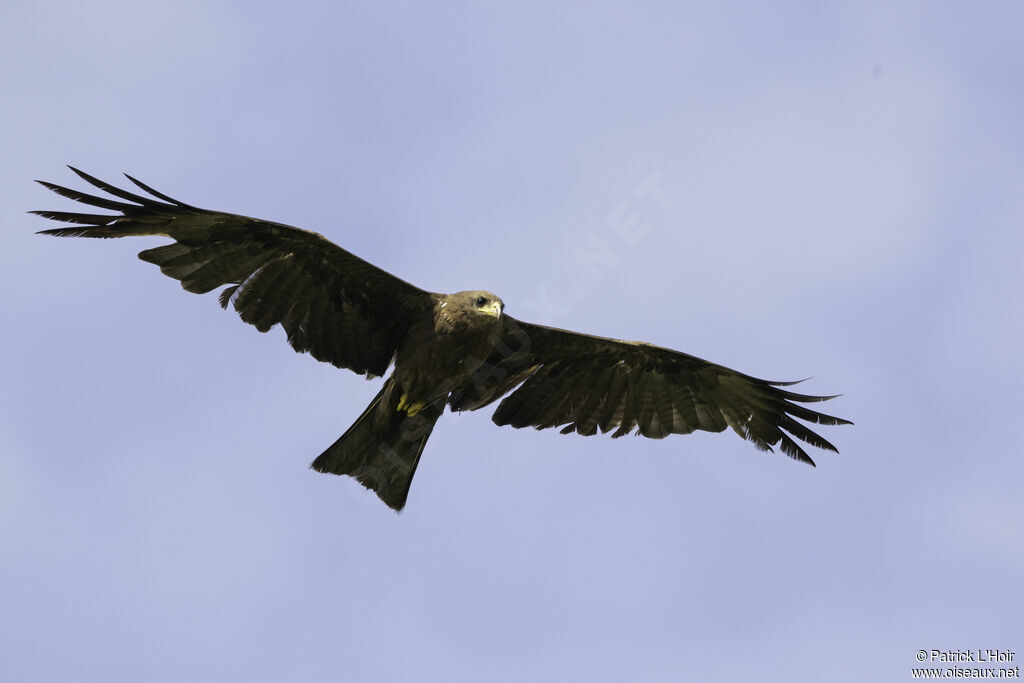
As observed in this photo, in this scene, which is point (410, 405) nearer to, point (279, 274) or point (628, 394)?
point (279, 274)

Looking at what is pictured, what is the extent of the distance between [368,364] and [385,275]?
0.91 m

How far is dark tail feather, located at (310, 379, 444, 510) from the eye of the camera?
37.9 feet

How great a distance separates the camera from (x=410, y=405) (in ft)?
38.0

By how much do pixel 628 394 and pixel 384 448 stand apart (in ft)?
8.23

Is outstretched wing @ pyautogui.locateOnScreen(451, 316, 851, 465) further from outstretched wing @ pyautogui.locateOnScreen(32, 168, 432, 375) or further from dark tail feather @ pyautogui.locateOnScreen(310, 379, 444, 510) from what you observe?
outstretched wing @ pyautogui.locateOnScreen(32, 168, 432, 375)

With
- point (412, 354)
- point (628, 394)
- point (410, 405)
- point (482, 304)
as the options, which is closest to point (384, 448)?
point (410, 405)

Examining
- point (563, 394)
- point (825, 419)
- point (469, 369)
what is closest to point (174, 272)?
point (469, 369)

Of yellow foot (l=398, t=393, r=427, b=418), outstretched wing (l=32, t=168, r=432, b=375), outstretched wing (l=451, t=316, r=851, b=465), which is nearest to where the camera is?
outstretched wing (l=32, t=168, r=432, b=375)

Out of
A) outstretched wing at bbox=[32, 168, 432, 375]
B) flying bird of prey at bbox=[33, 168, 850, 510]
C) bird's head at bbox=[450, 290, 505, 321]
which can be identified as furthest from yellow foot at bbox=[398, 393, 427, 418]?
bird's head at bbox=[450, 290, 505, 321]

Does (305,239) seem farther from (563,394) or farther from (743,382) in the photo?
(743,382)

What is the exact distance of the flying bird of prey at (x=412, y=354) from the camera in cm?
1101

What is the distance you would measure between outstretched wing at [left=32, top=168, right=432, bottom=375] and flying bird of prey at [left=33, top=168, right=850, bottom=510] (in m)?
0.01

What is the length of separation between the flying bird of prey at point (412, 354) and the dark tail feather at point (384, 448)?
0.01m

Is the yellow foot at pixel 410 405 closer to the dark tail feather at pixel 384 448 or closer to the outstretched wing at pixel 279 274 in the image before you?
the dark tail feather at pixel 384 448
